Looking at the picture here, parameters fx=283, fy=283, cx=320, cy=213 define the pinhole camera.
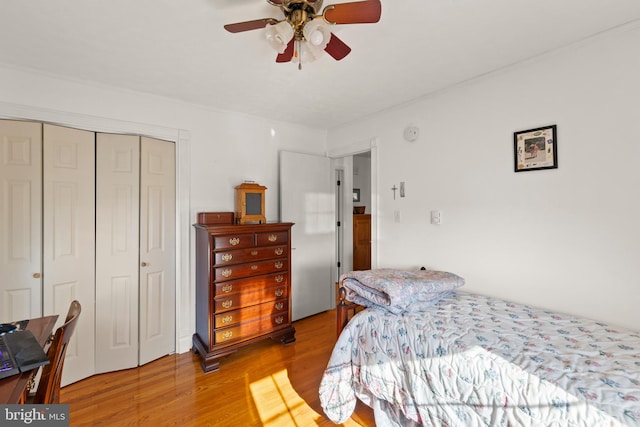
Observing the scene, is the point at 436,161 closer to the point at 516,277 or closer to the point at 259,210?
the point at 516,277

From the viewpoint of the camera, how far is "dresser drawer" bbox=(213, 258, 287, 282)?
2502mm

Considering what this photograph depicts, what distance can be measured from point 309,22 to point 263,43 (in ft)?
2.01

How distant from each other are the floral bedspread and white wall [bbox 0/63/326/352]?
6.16 feet

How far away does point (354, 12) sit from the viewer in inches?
48.3

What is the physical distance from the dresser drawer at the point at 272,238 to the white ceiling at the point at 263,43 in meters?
1.32

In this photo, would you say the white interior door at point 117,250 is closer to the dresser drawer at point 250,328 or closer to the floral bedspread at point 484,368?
the dresser drawer at point 250,328

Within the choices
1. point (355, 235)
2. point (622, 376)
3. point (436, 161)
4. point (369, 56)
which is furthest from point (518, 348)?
point (355, 235)

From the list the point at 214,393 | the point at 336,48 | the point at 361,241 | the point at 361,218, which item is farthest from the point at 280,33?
the point at 361,241

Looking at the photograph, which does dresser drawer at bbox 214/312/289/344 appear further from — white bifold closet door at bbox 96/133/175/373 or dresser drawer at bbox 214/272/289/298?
white bifold closet door at bbox 96/133/175/373

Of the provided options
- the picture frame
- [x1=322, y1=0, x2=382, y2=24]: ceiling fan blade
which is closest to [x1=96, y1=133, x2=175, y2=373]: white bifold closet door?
[x1=322, y1=0, x2=382, y2=24]: ceiling fan blade

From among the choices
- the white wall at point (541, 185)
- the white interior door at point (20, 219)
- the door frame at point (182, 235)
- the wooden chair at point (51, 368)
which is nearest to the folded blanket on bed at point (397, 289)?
the white wall at point (541, 185)

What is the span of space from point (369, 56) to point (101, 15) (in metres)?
1.59

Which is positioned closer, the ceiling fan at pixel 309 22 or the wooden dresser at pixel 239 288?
the ceiling fan at pixel 309 22

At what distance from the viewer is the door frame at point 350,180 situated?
122 inches
